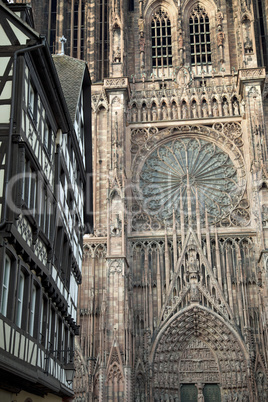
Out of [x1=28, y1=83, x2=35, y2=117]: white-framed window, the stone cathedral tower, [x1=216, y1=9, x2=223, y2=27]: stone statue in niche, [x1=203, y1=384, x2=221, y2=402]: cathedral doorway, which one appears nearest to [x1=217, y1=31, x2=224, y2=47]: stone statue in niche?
the stone cathedral tower

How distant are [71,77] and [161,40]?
16030 millimetres

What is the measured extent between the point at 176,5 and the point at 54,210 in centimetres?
2411

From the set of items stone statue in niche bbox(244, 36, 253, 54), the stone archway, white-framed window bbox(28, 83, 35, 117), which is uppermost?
stone statue in niche bbox(244, 36, 253, 54)

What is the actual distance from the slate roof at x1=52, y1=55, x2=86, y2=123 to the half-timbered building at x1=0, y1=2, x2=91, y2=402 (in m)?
1.58

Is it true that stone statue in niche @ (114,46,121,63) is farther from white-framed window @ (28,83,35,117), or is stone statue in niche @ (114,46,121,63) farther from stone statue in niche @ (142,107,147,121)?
white-framed window @ (28,83,35,117)

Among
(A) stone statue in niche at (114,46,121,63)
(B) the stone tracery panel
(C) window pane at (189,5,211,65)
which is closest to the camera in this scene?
(B) the stone tracery panel

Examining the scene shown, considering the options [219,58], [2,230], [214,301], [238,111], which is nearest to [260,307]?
[214,301]

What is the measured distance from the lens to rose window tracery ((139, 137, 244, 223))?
104 ft

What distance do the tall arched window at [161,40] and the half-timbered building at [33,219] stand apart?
693 inches

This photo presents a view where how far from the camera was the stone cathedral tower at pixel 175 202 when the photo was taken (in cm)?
2798

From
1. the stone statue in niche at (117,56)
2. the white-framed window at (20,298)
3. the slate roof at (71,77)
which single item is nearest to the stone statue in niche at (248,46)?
the stone statue in niche at (117,56)

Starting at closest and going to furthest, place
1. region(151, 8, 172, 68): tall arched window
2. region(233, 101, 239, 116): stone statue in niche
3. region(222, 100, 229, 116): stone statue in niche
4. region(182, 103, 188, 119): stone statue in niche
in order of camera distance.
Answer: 1. region(233, 101, 239, 116): stone statue in niche
2. region(222, 100, 229, 116): stone statue in niche
3. region(182, 103, 188, 119): stone statue in niche
4. region(151, 8, 172, 68): tall arched window

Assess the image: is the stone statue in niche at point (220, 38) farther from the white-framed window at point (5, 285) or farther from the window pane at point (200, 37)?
the white-framed window at point (5, 285)

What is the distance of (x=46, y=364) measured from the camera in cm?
1462
